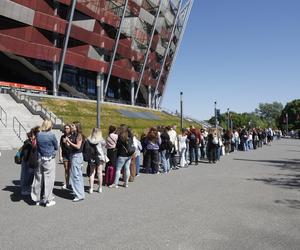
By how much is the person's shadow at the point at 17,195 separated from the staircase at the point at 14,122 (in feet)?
36.1

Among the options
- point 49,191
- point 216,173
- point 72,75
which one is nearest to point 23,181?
point 49,191

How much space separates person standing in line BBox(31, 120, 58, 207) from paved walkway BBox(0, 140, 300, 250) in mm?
257

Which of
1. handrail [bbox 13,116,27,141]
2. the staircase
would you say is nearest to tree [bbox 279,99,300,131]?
the staircase

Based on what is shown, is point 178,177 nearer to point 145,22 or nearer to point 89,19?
point 89,19

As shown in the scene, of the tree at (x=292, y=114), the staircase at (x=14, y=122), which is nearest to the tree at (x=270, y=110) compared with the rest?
the tree at (x=292, y=114)

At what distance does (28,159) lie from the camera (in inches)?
338

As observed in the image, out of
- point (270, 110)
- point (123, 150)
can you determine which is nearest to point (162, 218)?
point (123, 150)

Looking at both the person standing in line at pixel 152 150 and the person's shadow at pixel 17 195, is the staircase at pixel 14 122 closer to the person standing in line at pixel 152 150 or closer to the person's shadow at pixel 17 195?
the person standing in line at pixel 152 150

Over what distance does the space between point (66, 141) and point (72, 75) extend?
151 feet

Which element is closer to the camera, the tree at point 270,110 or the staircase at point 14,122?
the staircase at point 14,122

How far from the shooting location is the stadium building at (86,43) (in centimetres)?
3838

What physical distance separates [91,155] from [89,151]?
0.12 meters

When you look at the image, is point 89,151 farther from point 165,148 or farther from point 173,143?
point 173,143

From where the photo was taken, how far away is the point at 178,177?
41.1 feet
